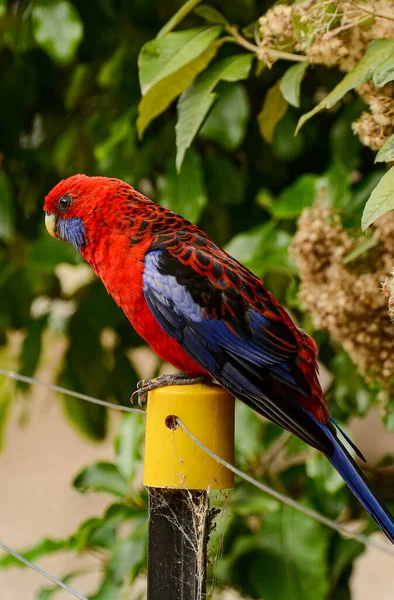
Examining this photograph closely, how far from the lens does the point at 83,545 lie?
2207 mm

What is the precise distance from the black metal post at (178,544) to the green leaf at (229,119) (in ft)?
3.32

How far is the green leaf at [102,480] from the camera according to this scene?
225 centimetres

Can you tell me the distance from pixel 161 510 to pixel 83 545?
1.07 meters

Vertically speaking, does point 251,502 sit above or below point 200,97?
below

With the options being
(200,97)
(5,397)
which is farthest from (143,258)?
(5,397)

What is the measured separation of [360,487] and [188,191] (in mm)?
940

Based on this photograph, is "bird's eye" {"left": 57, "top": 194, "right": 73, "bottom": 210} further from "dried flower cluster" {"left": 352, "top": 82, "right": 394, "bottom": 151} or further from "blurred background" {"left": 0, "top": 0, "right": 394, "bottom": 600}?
"dried flower cluster" {"left": 352, "top": 82, "right": 394, "bottom": 151}

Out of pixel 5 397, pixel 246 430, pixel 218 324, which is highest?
pixel 5 397

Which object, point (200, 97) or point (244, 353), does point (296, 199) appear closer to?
point (200, 97)

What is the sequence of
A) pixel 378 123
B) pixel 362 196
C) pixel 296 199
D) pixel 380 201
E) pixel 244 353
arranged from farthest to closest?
pixel 296 199 < pixel 362 196 < pixel 244 353 < pixel 378 123 < pixel 380 201

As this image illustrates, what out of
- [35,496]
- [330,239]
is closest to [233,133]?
[330,239]

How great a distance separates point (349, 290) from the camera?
5.15 feet

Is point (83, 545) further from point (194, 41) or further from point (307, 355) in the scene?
point (194, 41)

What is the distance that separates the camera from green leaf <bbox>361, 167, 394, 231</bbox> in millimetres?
1123
